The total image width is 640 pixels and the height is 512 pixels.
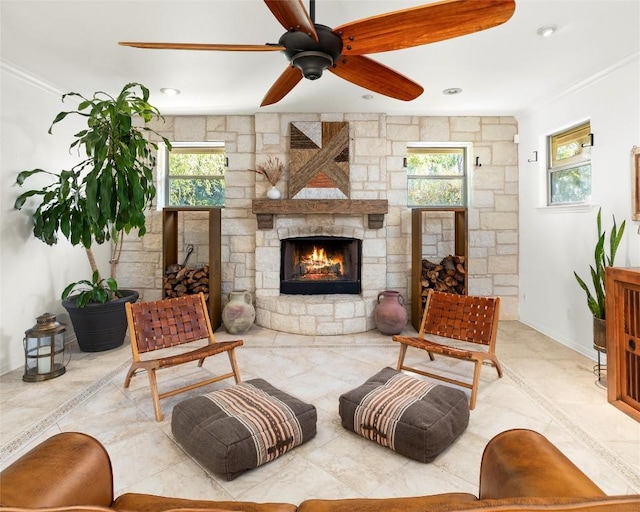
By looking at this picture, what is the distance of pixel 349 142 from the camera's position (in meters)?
4.02

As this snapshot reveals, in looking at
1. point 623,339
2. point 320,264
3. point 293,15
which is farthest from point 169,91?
point 623,339

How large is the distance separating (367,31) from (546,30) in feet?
5.69

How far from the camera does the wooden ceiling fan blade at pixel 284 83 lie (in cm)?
175

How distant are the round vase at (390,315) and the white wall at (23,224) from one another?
3190 millimetres

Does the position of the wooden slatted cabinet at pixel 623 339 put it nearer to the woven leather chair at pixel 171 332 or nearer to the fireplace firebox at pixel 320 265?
the fireplace firebox at pixel 320 265

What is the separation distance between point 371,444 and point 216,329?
8.24ft

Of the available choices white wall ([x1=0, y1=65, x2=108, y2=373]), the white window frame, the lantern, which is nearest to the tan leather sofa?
the lantern

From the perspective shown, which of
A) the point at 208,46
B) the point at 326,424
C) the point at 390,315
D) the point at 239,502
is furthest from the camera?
the point at 390,315

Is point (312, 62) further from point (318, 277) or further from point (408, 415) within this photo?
point (318, 277)

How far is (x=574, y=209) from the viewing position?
3221 millimetres

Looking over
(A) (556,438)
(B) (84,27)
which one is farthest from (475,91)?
(B) (84,27)

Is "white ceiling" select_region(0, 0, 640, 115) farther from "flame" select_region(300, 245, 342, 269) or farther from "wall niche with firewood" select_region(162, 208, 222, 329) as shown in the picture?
"flame" select_region(300, 245, 342, 269)

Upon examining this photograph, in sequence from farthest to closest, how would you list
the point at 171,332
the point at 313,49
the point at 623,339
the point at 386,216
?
the point at 386,216 → the point at 171,332 → the point at 623,339 → the point at 313,49

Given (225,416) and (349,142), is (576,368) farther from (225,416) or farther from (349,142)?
(349,142)
